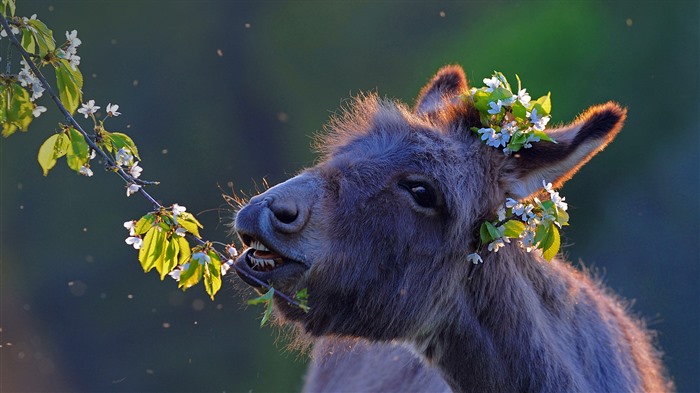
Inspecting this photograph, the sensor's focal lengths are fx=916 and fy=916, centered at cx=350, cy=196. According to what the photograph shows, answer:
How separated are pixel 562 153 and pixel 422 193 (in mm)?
513

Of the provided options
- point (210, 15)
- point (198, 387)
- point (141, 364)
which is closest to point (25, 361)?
point (141, 364)

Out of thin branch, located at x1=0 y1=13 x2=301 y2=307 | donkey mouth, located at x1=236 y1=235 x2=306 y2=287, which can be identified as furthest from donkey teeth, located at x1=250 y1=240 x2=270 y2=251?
thin branch, located at x1=0 y1=13 x2=301 y2=307

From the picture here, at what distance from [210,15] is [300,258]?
1102cm

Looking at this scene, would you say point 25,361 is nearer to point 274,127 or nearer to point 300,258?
point 274,127

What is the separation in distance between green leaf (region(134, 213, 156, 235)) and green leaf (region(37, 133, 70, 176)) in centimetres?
32

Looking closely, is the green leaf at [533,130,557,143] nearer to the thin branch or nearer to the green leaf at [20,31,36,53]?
the thin branch

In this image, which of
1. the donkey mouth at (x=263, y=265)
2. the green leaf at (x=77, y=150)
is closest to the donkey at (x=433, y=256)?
the donkey mouth at (x=263, y=265)

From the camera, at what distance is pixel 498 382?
129 inches

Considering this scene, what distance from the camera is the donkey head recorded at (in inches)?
123

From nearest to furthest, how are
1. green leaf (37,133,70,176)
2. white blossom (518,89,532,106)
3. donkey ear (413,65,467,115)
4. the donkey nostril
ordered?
green leaf (37,133,70,176)
the donkey nostril
white blossom (518,89,532,106)
donkey ear (413,65,467,115)

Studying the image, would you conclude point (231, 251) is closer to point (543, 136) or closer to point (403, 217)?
point (403, 217)

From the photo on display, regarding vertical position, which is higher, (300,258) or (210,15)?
(210,15)

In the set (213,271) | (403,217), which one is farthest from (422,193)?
(213,271)

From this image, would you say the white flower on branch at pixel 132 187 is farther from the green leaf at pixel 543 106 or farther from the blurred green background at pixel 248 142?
the blurred green background at pixel 248 142
